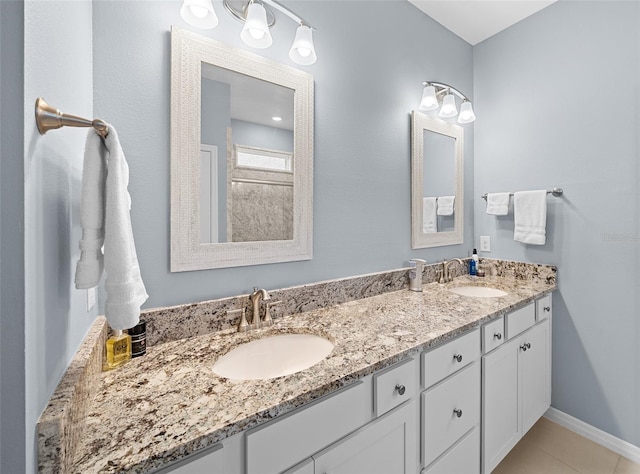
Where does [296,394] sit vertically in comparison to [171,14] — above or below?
below

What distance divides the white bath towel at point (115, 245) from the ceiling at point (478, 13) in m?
1.99

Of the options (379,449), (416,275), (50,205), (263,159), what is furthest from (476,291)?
(50,205)

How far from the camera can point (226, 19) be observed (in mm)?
1145

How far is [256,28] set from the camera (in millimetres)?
1101

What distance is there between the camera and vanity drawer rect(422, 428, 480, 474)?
1110 millimetres

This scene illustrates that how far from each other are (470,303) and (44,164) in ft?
5.29

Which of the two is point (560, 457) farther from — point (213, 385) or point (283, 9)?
point (283, 9)

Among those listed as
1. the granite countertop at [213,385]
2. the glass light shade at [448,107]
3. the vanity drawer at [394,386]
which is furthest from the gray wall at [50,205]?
the glass light shade at [448,107]

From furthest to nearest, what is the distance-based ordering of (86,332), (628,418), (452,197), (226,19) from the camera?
(452,197) < (628,418) < (226,19) < (86,332)

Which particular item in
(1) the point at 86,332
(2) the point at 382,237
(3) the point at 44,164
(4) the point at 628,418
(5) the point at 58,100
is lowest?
(4) the point at 628,418

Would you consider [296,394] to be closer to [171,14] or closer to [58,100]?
[58,100]

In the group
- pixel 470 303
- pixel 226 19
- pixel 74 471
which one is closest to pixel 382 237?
pixel 470 303

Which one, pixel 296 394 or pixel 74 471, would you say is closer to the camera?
pixel 74 471

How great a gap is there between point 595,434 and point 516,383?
2.38 ft
